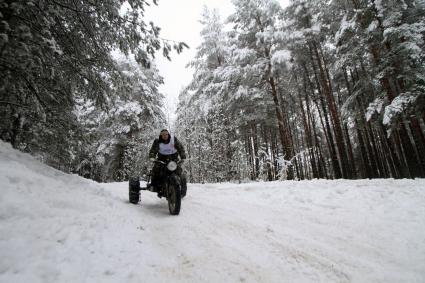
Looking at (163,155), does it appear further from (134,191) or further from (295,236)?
(295,236)

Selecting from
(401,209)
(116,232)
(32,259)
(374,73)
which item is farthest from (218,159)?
(32,259)

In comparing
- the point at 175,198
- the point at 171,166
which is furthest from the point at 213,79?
the point at 175,198

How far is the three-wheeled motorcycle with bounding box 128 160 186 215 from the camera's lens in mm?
6406

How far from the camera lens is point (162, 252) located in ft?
13.4

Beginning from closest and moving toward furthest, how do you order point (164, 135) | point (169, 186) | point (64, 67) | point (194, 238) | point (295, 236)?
point (194, 238) < point (295, 236) < point (64, 67) < point (169, 186) < point (164, 135)

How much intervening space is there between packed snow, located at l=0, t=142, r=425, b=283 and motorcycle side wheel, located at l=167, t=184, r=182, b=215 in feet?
0.74

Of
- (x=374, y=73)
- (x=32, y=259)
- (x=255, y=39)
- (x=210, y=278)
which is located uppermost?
(x=255, y=39)

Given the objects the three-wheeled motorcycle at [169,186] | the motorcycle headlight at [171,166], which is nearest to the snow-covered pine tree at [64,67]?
the three-wheeled motorcycle at [169,186]

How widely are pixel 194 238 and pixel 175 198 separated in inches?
68.9

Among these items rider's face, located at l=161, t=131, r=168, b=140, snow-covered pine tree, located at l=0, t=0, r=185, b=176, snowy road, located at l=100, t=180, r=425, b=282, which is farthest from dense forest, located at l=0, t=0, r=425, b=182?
snowy road, located at l=100, t=180, r=425, b=282

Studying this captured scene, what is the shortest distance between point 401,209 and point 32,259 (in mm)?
7380

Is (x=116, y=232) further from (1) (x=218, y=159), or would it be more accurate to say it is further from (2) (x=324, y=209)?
(1) (x=218, y=159)

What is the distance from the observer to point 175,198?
252 inches

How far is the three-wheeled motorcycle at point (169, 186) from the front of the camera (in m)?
6.41
